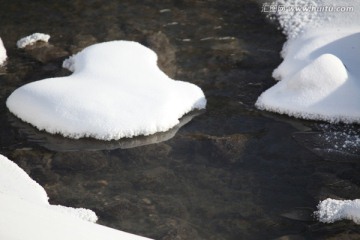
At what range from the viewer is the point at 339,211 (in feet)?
16.0

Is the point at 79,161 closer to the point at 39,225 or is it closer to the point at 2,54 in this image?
the point at 39,225

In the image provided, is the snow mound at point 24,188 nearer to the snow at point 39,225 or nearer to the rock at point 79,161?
Result: the rock at point 79,161

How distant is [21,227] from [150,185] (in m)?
1.90

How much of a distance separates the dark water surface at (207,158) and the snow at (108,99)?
0.12 metres

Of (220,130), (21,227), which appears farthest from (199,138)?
(21,227)

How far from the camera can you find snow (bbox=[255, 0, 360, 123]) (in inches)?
238

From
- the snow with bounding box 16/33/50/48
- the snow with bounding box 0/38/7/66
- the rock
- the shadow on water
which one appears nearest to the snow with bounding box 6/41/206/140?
the shadow on water

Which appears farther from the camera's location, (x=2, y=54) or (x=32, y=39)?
(x=32, y=39)

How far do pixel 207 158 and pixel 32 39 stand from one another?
3.16 metres

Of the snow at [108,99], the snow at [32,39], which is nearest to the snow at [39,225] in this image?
the snow at [108,99]

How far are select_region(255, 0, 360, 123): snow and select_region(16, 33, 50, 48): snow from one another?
2853 millimetres

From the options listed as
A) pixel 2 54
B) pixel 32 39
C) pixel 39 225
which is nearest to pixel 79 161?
pixel 39 225

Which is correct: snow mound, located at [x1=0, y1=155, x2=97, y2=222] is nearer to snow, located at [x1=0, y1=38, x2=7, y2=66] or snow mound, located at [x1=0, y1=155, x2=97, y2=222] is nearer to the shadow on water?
the shadow on water

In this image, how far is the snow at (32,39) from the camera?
25.0 ft
